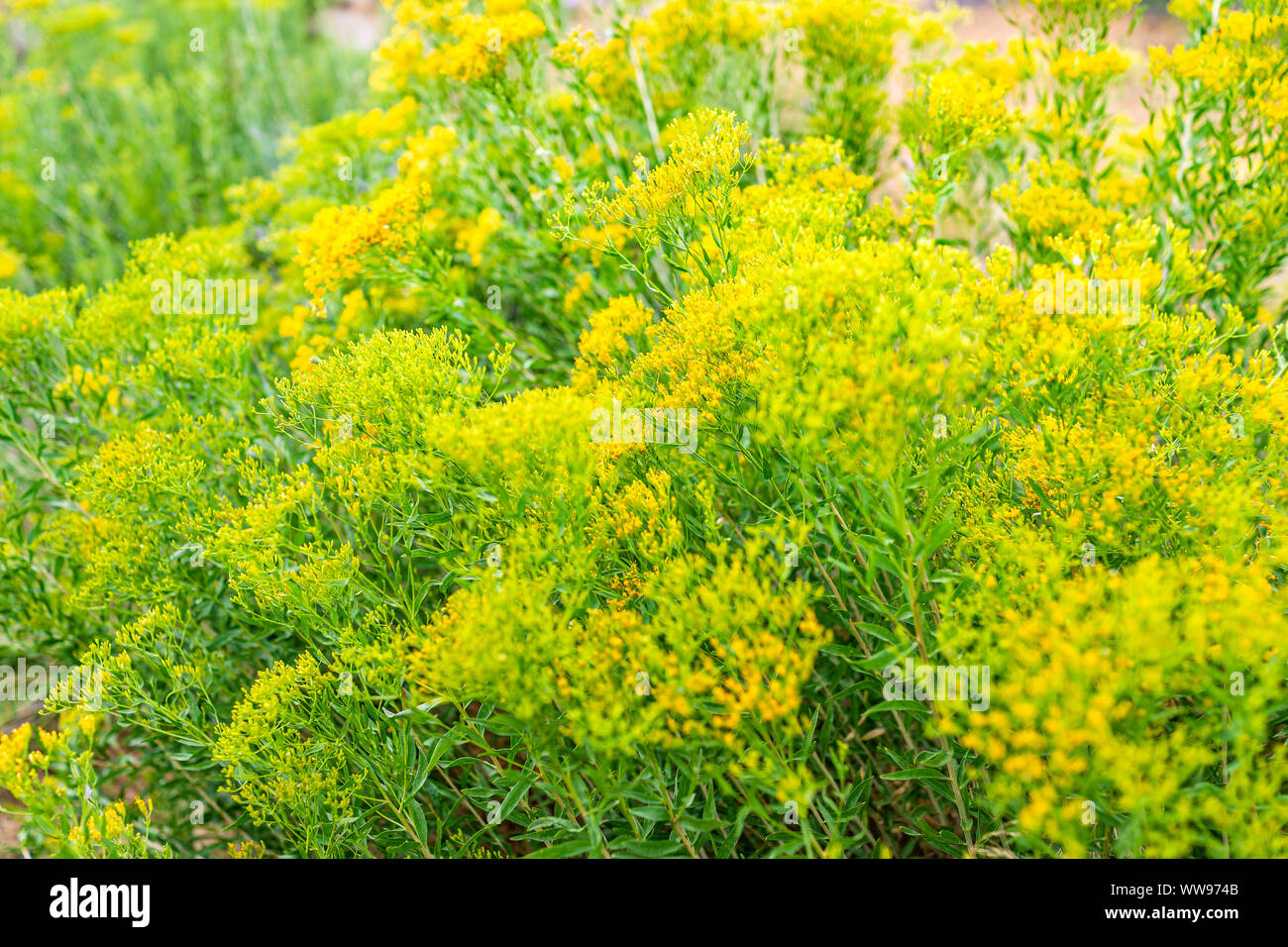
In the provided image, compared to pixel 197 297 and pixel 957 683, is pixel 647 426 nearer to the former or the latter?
pixel 957 683

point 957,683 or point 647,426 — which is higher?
point 647,426

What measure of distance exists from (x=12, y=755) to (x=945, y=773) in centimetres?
271

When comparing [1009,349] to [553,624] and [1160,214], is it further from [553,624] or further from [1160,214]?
[1160,214]

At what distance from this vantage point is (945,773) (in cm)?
242

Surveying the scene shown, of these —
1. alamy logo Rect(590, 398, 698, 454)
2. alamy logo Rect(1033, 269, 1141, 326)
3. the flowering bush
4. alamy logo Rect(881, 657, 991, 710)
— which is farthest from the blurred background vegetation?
alamy logo Rect(881, 657, 991, 710)

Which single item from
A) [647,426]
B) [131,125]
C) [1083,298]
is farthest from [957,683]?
[131,125]

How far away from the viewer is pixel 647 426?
2.42m

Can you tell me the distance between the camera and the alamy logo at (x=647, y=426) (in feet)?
7.68
